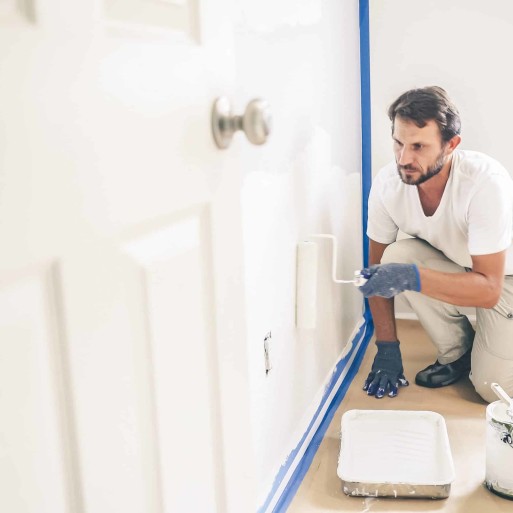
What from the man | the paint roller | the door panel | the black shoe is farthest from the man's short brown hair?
the door panel

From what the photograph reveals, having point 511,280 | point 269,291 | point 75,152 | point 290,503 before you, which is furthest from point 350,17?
point 75,152

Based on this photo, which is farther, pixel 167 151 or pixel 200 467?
pixel 200 467

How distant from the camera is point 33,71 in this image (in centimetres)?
46

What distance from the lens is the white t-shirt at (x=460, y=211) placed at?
1829mm

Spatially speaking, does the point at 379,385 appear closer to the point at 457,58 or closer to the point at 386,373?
the point at 386,373

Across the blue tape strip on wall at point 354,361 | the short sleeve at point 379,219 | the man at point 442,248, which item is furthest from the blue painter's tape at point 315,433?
the short sleeve at point 379,219

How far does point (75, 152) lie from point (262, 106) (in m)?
0.26

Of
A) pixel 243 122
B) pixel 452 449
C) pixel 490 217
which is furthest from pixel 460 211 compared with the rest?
pixel 243 122

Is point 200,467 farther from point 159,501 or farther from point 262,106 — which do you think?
point 262,106

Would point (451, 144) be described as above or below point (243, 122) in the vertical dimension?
below

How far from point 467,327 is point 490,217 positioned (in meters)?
0.59

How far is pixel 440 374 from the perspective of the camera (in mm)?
2150

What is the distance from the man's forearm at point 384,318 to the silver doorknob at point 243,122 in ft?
5.09

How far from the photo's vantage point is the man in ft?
6.12
